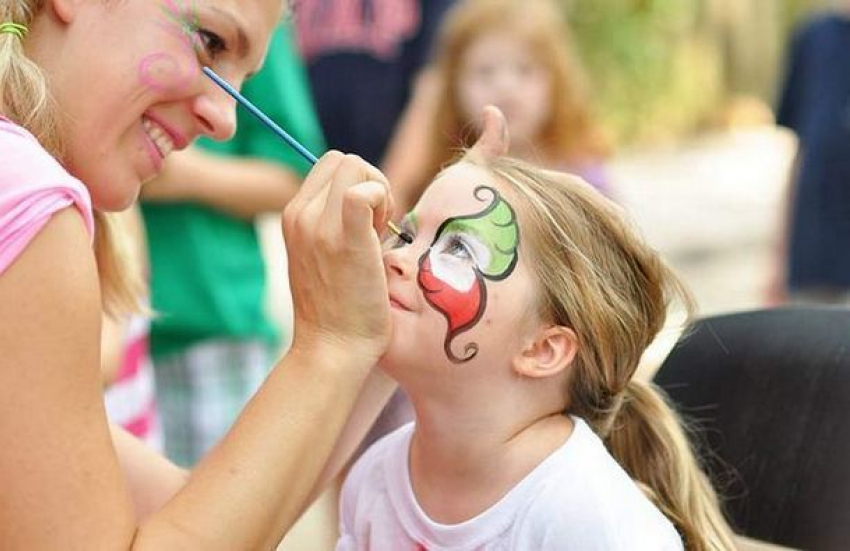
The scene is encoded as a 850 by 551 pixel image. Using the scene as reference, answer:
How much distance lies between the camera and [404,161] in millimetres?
3934

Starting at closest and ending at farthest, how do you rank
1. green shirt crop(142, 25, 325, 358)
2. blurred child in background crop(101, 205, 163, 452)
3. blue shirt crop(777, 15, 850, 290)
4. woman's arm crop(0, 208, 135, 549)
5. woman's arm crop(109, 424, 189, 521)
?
woman's arm crop(0, 208, 135, 549)
woman's arm crop(109, 424, 189, 521)
blurred child in background crop(101, 205, 163, 452)
green shirt crop(142, 25, 325, 358)
blue shirt crop(777, 15, 850, 290)

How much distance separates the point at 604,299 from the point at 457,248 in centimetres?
19

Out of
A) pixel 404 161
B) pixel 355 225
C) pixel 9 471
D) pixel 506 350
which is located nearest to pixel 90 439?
pixel 9 471

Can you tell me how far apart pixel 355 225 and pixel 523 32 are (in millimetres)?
2542

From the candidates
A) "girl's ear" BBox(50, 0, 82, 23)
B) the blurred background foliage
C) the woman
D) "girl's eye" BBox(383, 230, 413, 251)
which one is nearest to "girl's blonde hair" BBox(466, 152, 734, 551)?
"girl's eye" BBox(383, 230, 413, 251)

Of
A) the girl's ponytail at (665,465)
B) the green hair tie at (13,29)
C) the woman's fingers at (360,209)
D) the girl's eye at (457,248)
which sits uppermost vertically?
the green hair tie at (13,29)

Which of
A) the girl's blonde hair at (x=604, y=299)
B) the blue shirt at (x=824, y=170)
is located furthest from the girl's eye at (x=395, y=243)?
the blue shirt at (x=824, y=170)

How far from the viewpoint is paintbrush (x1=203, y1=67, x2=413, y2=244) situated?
6.08 ft

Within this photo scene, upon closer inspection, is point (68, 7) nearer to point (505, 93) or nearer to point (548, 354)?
point (548, 354)

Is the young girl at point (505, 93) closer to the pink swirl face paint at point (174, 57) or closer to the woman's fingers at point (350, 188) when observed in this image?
the pink swirl face paint at point (174, 57)

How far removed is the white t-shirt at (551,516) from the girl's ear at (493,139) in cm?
37

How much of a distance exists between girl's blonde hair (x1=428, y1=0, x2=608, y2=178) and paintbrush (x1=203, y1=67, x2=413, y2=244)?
6.57ft

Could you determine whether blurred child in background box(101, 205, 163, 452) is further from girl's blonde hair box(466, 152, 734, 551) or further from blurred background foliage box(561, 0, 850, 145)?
blurred background foliage box(561, 0, 850, 145)

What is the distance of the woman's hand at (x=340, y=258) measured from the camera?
1683mm
